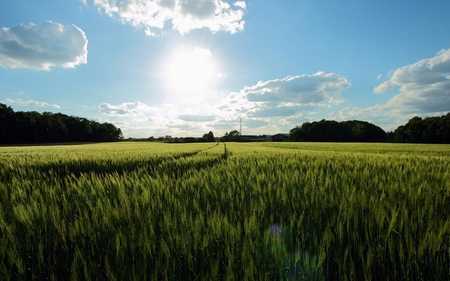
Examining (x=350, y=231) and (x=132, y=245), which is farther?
(x=350, y=231)

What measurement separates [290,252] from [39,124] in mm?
94170

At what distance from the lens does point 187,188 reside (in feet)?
8.46

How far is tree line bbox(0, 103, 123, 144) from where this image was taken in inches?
2547

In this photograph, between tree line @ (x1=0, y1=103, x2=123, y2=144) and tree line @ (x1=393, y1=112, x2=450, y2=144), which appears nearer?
tree line @ (x1=393, y1=112, x2=450, y2=144)

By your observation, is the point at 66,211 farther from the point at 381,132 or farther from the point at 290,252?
the point at 381,132

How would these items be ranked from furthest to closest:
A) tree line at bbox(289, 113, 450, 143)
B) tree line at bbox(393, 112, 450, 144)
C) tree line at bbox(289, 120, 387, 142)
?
tree line at bbox(289, 120, 387, 142) < tree line at bbox(289, 113, 450, 143) < tree line at bbox(393, 112, 450, 144)

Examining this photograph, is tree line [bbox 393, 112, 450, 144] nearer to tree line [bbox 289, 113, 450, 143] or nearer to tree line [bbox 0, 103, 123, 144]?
tree line [bbox 289, 113, 450, 143]

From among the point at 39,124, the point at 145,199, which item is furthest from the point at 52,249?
the point at 39,124

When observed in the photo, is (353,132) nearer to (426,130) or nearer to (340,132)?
(340,132)

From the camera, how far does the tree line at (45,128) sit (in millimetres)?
64688

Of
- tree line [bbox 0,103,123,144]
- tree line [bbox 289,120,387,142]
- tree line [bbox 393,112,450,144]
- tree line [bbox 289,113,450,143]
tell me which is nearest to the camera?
tree line [bbox 393,112,450,144]

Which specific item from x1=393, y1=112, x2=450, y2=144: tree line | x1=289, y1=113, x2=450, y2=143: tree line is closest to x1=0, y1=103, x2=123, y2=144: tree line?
x1=289, y1=113, x2=450, y2=143: tree line

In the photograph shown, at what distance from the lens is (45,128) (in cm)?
7138

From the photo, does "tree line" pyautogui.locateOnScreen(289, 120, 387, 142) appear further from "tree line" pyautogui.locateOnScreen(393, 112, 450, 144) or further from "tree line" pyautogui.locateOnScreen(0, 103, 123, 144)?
"tree line" pyautogui.locateOnScreen(0, 103, 123, 144)
